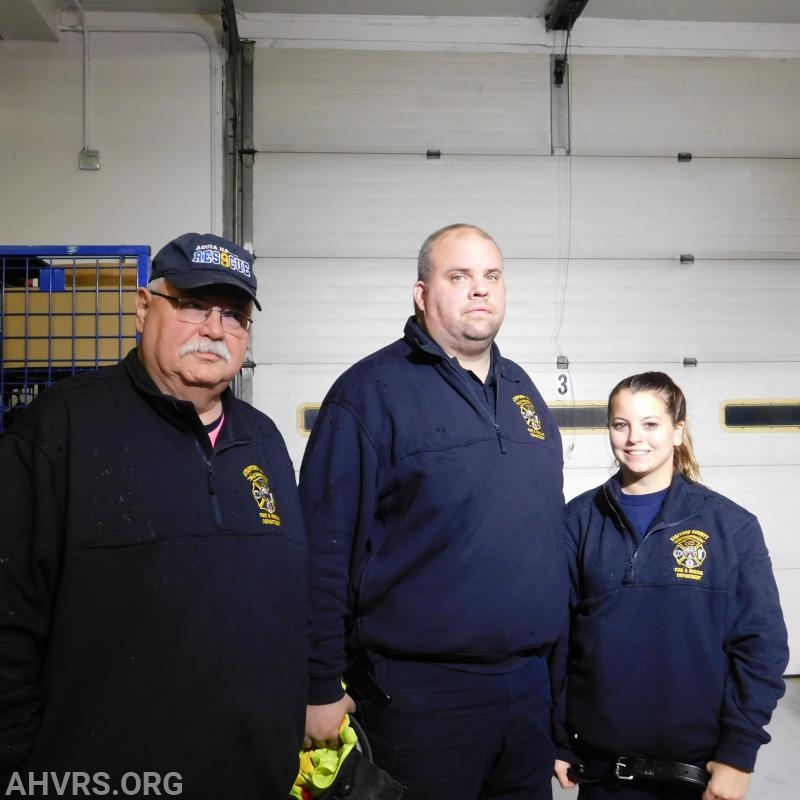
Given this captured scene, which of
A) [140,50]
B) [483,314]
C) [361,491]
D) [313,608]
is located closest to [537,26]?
[140,50]

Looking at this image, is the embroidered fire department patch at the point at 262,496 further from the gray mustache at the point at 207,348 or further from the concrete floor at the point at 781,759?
the concrete floor at the point at 781,759

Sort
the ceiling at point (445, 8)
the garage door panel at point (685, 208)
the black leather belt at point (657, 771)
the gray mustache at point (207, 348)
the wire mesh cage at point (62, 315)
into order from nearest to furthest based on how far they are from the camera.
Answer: the gray mustache at point (207, 348) < the black leather belt at point (657, 771) < the wire mesh cage at point (62, 315) < the ceiling at point (445, 8) < the garage door panel at point (685, 208)

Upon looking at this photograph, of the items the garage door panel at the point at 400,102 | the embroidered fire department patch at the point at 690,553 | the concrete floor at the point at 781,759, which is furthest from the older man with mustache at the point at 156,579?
the garage door panel at the point at 400,102

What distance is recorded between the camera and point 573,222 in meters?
4.14

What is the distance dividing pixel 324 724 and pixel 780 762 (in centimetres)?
244

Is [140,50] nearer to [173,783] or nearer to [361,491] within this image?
[361,491]

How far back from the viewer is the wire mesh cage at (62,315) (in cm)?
251

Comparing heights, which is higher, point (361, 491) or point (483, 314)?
point (483, 314)

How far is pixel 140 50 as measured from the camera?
3998 millimetres

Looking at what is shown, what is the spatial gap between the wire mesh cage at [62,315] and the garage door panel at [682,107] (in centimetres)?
280

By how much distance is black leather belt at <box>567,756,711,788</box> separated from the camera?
1637 millimetres

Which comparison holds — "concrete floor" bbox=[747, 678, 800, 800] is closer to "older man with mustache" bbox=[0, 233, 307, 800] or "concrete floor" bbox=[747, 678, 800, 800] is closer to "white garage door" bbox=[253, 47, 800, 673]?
"white garage door" bbox=[253, 47, 800, 673]

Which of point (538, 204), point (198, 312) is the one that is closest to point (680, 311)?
point (538, 204)

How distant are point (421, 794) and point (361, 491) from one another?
737 mm
